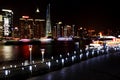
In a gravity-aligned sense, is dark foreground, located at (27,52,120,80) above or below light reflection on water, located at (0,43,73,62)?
above

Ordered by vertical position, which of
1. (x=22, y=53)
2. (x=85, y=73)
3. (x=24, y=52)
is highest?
(x=85, y=73)

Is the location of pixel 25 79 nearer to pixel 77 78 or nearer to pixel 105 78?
pixel 77 78

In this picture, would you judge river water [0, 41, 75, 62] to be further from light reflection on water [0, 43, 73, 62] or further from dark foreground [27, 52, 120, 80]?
dark foreground [27, 52, 120, 80]

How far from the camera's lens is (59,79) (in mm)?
20109

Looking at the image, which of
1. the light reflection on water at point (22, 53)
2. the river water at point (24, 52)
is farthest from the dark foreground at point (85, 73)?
the river water at point (24, 52)

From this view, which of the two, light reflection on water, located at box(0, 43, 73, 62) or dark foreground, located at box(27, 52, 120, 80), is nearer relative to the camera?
dark foreground, located at box(27, 52, 120, 80)

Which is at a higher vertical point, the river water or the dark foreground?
the dark foreground

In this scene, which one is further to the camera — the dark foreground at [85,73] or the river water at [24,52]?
the river water at [24,52]

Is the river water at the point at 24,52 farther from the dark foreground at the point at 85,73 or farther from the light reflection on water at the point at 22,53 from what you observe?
the dark foreground at the point at 85,73

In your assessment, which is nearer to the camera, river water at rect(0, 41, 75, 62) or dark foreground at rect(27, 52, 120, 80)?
dark foreground at rect(27, 52, 120, 80)

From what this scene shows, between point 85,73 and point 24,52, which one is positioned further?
point 24,52

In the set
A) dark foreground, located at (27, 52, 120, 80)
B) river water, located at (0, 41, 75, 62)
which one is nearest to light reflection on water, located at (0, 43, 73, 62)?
river water, located at (0, 41, 75, 62)

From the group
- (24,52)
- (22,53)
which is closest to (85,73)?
(22,53)

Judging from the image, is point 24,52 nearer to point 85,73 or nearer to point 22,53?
point 22,53
